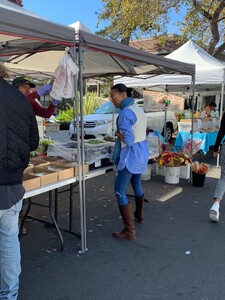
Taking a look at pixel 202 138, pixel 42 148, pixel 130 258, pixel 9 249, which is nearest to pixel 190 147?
pixel 202 138

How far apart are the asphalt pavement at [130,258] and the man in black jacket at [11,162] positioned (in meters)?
0.51

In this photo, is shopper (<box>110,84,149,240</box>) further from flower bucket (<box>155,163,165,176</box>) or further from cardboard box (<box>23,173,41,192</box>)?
flower bucket (<box>155,163,165,176</box>)

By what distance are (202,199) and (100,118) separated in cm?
597

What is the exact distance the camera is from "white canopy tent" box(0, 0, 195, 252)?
2.56m

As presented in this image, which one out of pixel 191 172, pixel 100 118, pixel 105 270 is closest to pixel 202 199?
pixel 191 172

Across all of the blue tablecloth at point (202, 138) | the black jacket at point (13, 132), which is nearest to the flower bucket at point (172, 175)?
the blue tablecloth at point (202, 138)

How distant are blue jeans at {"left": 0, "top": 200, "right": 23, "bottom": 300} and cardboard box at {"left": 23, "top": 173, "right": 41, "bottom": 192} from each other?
2.41 feet

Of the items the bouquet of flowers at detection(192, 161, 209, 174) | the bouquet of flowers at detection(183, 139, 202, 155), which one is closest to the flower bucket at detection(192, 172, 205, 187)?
the bouquet of flowers at detection(192, 161, 209, 174)

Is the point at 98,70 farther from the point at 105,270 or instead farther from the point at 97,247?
the point at 105,270

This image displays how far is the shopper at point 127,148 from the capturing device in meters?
3.61

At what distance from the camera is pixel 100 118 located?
10805 mm

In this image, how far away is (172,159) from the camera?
248 inches

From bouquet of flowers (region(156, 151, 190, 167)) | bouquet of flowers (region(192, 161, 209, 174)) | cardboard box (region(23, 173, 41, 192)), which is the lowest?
bouquet of flowers (region(192, 161, 209, 174))

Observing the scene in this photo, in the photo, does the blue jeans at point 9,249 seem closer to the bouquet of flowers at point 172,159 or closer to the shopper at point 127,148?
the shopper at point 127,148
